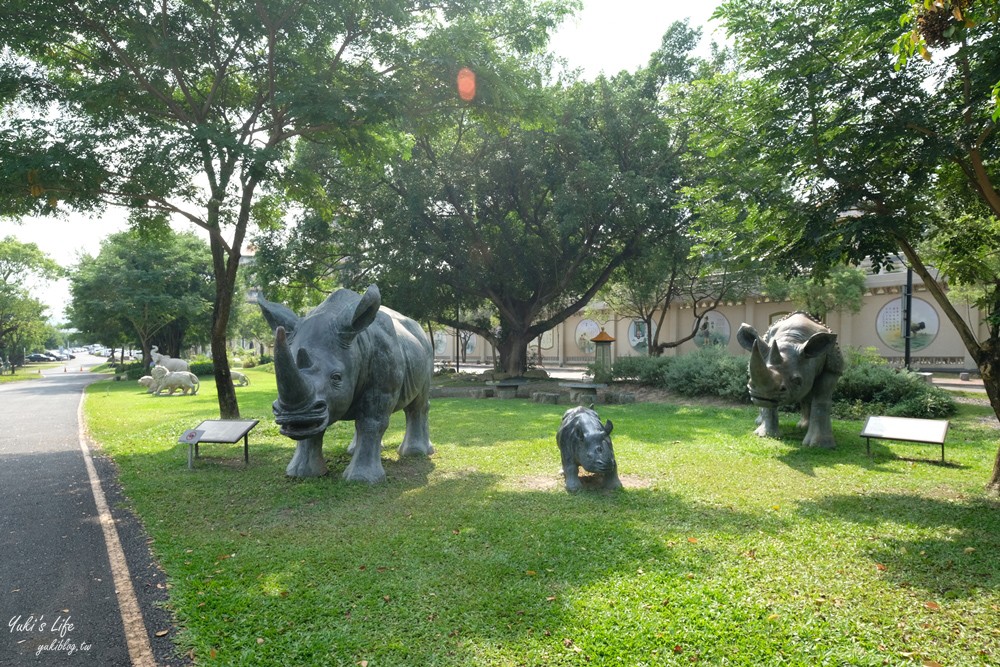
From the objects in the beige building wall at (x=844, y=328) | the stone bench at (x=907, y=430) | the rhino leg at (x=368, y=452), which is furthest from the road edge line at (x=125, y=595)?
the beige building wall at (x=844, y=328)

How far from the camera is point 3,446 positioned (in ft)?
39.0

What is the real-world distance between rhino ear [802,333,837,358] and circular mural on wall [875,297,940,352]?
2387 cm

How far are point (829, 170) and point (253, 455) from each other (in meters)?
9.62

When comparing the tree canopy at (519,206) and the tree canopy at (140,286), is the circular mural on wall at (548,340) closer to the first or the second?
the tree canopy at (519,206)

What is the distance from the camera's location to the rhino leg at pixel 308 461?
324 inches

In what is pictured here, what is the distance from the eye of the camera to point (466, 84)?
1104 centimetres

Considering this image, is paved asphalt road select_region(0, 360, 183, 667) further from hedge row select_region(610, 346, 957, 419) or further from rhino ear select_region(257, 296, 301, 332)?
hedge row select_region(610, 346, 957, 419)

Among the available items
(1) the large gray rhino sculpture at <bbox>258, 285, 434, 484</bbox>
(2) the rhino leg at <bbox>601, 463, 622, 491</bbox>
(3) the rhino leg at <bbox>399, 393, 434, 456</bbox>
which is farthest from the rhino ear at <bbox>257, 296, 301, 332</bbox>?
(2) the rhino leg at <bbox>601, 463, 622, 491</bbox>

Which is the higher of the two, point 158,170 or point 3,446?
point 158,170

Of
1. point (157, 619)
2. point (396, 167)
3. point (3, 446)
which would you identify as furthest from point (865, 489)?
point (396, 167)

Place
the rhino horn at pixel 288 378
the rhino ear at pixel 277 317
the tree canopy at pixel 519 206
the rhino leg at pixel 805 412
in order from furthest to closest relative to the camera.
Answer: the tree canopy at pixel 519 206 < the rhino leg at pixel 805 412 < the rhino ear at pixel 277 317 < the rhino horn at pixel 288 378

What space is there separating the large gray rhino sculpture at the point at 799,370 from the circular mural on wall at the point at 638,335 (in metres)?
33.8

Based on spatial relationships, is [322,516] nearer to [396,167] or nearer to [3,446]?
[3,446]

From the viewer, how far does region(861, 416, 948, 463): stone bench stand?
28.5ft
